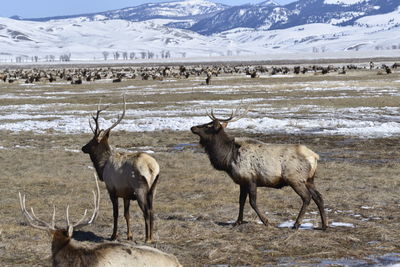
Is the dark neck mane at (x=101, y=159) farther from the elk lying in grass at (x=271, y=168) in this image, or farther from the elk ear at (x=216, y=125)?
the elk ear at (x=216, y=125)

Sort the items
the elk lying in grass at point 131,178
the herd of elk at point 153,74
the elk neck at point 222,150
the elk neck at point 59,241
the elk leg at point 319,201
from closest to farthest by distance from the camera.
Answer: the elk neck at point 59,241
the elk lying in grass at point 131,178
the elk leg at point 319,201
the elk neck at point 222,150
the herd of elk at point 153,74

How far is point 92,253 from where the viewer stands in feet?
21.5

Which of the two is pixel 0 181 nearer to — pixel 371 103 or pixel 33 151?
pixel 33 151

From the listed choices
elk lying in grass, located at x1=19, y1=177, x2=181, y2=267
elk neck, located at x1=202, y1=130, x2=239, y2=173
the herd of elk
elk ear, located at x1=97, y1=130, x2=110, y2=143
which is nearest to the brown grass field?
elk neck, located at x1=202, y1=130, x2=239, y2=173

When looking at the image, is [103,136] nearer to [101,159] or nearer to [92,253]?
[101,159]

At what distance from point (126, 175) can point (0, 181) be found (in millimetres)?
7063

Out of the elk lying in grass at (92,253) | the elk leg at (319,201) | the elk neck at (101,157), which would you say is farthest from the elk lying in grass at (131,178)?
the elk lying in grass at (92,253)

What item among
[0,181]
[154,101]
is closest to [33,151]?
[0,181]

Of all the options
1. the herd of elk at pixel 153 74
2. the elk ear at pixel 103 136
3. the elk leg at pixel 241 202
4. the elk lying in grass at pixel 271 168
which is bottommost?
the herd of elk at pixel 153 74

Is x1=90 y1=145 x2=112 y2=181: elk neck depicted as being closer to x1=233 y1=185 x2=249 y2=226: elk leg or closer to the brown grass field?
the brown grass field

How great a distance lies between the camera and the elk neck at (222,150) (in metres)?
11.6

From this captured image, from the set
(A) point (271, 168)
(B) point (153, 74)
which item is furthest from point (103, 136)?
(B) point (153, 74)

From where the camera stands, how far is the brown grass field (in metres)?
9.45

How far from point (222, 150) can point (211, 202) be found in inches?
74.0
